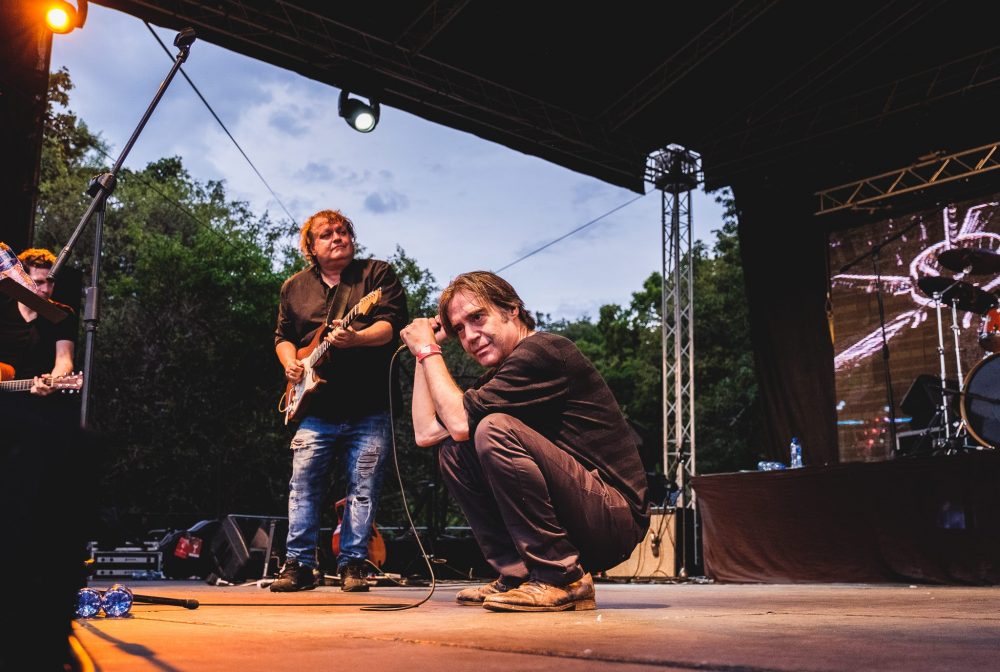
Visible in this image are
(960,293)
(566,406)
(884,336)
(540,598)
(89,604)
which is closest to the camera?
(89,604)

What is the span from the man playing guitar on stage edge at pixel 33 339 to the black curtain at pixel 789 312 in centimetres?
758

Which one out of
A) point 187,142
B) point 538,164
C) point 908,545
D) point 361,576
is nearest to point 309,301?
point 361,576

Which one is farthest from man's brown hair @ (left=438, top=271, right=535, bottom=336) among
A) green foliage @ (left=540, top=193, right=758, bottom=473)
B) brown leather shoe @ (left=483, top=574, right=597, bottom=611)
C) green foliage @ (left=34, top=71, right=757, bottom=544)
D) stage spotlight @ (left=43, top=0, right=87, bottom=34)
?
green foliage @ (left=540, top=193, right=758, bottom=473)

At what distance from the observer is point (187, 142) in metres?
21.4

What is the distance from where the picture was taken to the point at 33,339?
3742 mm

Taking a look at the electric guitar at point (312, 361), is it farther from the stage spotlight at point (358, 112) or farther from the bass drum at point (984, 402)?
the bass drum at point (984, 402)

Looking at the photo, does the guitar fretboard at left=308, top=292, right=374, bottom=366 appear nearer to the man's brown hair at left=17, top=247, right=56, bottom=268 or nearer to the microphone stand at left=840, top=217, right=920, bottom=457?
the man's brown hair at left=17, top=247, right=56, bottom=268

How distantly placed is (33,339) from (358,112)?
434cm

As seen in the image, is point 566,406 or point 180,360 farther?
point 180,360

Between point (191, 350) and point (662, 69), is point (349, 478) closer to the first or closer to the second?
point (662, 69)

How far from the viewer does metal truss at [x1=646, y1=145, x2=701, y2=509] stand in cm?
868

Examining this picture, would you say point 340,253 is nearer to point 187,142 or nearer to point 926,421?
point 926,421

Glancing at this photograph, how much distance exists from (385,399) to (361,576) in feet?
2.64

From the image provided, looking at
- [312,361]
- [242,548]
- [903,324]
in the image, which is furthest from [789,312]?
[312,361]
